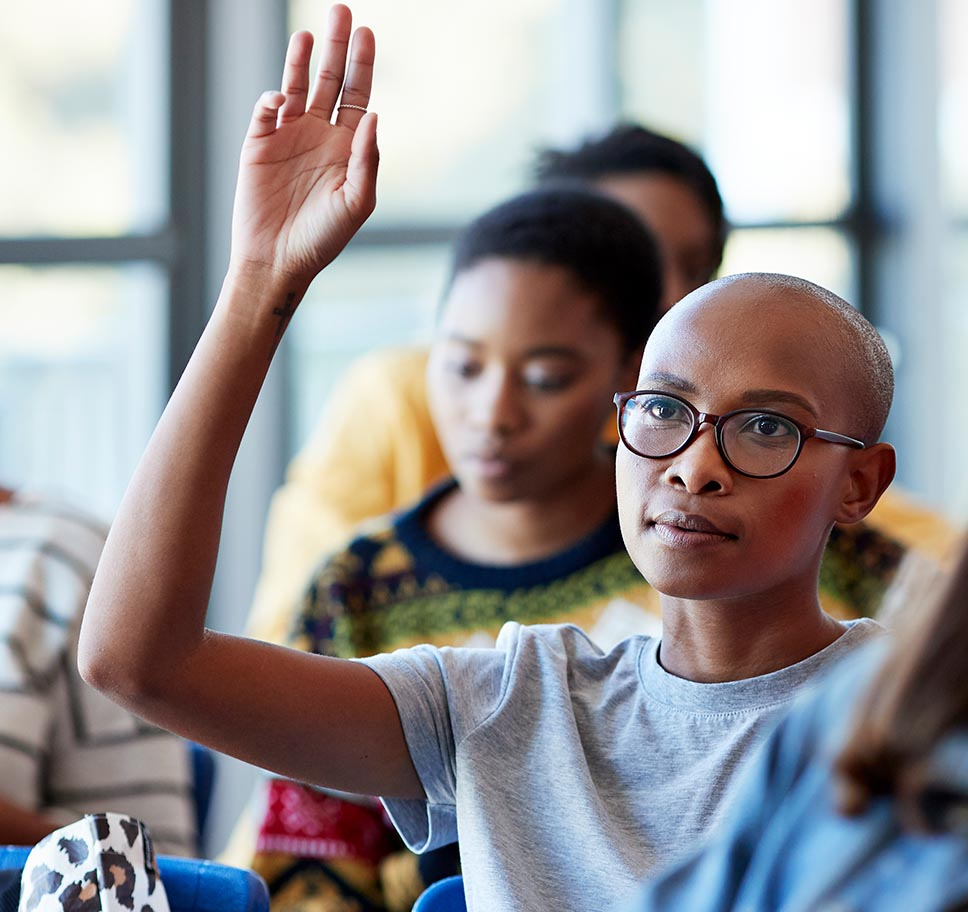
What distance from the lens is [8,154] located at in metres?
3.65

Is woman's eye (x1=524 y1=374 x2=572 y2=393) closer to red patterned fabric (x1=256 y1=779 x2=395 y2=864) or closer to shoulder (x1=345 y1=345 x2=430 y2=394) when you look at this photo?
red patterned fabric (x1=256 y1=779 x2=395 y2=864)

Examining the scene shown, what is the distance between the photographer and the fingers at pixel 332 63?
3.87 feet

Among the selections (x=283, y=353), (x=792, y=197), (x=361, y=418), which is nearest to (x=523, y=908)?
(x=361, y=418)

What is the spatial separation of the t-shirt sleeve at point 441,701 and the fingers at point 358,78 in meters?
0.45

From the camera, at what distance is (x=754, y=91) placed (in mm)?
4035

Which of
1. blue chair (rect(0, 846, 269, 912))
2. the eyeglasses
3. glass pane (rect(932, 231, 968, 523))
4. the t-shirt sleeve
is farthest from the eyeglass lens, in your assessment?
glass pane (rect(932, 231, 968, 523))

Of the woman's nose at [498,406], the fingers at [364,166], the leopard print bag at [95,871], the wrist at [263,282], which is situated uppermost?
the fingers at [364,166]

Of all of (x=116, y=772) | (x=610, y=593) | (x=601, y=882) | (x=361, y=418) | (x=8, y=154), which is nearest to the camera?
(x=601, y=882)

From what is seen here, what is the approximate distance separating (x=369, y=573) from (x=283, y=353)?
6.58ft

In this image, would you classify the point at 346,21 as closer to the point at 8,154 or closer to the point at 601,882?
the point at 601,882

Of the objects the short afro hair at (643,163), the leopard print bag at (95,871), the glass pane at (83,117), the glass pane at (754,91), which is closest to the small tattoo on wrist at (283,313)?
the leopard print bag at (95,871)

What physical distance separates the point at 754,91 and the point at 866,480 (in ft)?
10.2

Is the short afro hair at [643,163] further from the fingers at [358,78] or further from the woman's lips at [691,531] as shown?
the woman's lips at [691,531]

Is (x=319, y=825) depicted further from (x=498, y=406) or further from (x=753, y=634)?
(x=753, y=634)
